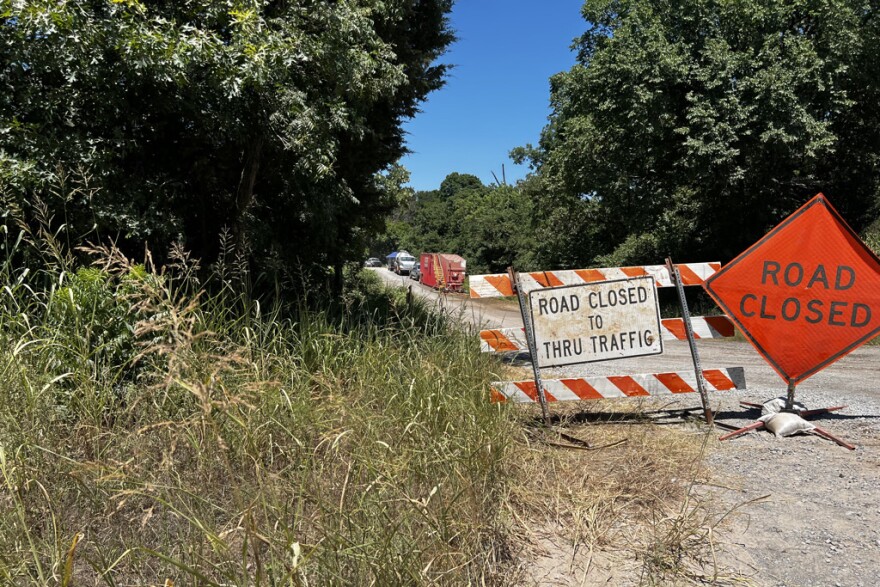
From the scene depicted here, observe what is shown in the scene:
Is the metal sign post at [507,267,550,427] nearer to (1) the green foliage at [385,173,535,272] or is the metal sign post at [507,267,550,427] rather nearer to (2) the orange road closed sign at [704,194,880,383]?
(2) the orange road closed sign at [704,194,880,383]

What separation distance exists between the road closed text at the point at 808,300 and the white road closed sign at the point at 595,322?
3.41ft

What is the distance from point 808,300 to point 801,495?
6.59 feet

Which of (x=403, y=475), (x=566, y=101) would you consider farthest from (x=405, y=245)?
(x=403, y=475)

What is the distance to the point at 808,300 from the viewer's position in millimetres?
4871

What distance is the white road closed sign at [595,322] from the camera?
4789mm

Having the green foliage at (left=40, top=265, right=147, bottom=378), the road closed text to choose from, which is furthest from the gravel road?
the green foliage at (left=40, top=265, right=147, bottom=378)

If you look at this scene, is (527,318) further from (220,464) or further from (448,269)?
(448,269)

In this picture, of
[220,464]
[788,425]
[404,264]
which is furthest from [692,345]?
[404,264]

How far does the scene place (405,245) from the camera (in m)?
65.8

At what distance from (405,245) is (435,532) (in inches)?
2518

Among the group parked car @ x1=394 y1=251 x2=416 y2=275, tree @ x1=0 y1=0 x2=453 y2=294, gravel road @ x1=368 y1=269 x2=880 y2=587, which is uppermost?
tree @ x1=0 y1=0 x2=453 y2=294

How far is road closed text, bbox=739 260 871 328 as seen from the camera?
480 centimetres

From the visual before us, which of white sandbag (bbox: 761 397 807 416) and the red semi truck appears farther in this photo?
the red semi truck

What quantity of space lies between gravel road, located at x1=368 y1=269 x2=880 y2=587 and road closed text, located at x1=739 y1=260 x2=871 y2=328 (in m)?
1.00
